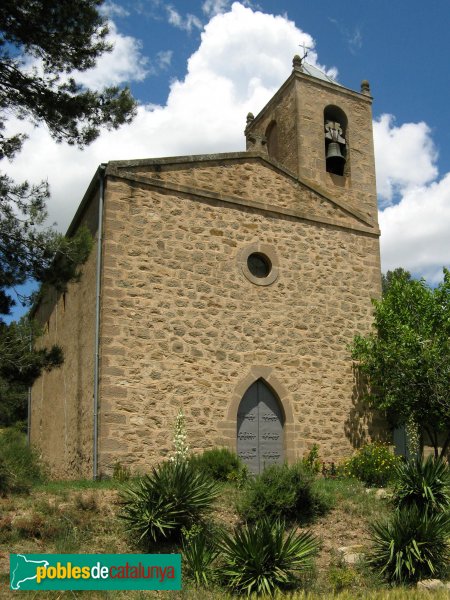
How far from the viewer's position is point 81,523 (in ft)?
27.6

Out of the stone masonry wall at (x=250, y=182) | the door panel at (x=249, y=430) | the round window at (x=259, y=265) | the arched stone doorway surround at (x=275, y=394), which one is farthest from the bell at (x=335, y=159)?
the door panel at (x=249, y=430)

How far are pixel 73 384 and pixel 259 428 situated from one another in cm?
424

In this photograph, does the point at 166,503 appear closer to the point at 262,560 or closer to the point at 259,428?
the point at 262,560

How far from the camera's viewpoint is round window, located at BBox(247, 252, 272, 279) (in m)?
14.3

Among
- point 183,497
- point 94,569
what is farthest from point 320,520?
point 94,569

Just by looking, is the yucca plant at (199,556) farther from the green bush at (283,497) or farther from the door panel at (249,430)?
the door panel at (249,430)

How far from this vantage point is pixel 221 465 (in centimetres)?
1152

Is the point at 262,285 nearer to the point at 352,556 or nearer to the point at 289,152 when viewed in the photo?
the point at 289,152

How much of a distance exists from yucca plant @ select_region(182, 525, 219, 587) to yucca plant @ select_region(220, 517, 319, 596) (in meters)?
0.19

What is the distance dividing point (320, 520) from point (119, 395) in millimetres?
4331

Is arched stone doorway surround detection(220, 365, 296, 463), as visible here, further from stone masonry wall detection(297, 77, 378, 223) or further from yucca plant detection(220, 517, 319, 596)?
stone masonry wall detection(297, 77, 378, 223)

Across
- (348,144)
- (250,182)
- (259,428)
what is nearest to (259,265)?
(250,182)

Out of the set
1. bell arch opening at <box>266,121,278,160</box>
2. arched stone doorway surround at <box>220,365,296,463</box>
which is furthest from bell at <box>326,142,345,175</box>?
arched stone doorway surround at <box>220,365,296,463</box>

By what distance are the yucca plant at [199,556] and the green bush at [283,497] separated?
4.53ft
